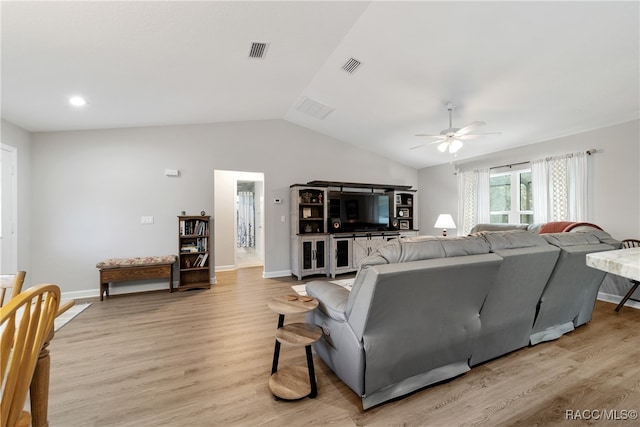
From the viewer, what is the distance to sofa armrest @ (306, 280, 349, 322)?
5.68ft

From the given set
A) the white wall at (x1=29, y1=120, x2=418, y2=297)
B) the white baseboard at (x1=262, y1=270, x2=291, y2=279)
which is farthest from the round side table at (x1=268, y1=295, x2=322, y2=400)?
the white wall at (x1=29, y1=120, x2=418, y2=297)

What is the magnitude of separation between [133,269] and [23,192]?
5.71 ft

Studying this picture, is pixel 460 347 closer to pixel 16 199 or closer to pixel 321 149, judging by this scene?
pixel 321 149

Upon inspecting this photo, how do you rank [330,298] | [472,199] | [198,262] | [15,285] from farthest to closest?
[472,199] < [198,262] < [330,298] < [15,285]

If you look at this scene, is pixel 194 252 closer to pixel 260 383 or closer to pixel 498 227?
pixel 260 383

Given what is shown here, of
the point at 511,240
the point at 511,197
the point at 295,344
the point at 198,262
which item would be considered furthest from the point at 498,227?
the point at 198,262

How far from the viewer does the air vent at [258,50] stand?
2.63m

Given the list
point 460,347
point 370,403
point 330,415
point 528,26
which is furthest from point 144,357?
point 528,26

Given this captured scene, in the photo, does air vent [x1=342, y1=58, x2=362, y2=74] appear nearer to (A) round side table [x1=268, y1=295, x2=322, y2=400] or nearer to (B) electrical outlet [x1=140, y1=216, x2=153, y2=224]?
(A) round side table [x1=268, y1=295, x2=322, y2=400]

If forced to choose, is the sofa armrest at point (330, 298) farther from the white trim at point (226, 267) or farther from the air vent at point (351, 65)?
the white trim at point (226, 267)

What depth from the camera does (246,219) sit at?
8.32 m

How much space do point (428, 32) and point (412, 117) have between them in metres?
1.73

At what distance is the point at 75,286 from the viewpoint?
3.94 meters

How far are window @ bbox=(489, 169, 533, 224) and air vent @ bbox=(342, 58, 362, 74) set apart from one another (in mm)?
3647
